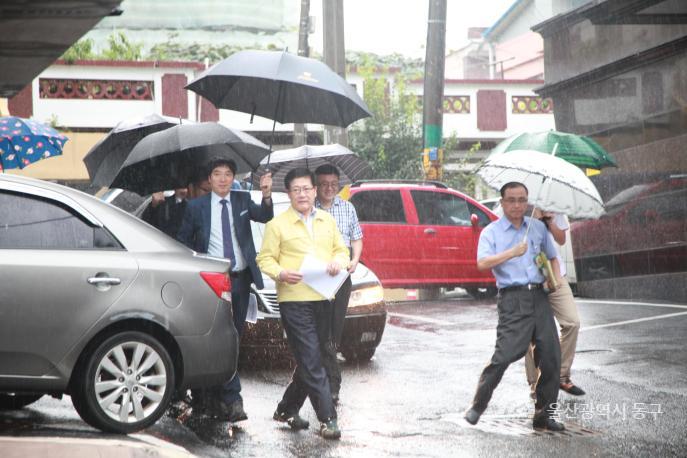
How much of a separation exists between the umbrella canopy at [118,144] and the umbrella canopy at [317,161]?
41.8 inches

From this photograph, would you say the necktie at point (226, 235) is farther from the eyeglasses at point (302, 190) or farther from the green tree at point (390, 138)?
the green tree at point (390, 138)

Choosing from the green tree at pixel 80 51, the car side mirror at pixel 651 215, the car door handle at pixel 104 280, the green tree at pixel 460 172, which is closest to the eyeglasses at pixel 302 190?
the car door handle at pixel 104 280

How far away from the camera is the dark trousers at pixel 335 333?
7719 mm

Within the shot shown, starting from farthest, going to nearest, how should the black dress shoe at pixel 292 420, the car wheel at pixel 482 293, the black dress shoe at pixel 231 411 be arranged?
1. the car wheel at pixel 482 293
2. the black dress shoe at pixel 231 411
3. the black dress shoe at pixel 292 420

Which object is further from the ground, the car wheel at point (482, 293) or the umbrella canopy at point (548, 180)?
the umbrella canopy at point (548, 180)

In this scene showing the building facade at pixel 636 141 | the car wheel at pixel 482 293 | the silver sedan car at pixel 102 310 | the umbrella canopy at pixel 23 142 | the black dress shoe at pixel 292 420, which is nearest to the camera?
the silver sedan car at pixel 102 310

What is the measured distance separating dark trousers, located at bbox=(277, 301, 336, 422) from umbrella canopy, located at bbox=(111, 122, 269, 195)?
5.04ft

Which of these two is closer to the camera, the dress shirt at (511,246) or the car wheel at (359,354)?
the dress shirt at (511,246)

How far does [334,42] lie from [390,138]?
47.2ft

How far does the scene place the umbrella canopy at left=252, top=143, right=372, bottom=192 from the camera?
919 cm

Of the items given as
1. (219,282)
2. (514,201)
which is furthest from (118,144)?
(514,201)

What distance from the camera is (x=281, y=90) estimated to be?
8641mm

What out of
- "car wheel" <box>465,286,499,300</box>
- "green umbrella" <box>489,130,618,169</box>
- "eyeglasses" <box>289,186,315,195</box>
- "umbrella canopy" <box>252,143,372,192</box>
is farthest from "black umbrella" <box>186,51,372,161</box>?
"car wheel" <box>465,286,499,300</box>

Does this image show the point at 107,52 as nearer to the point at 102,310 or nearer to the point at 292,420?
the point at 292,420
